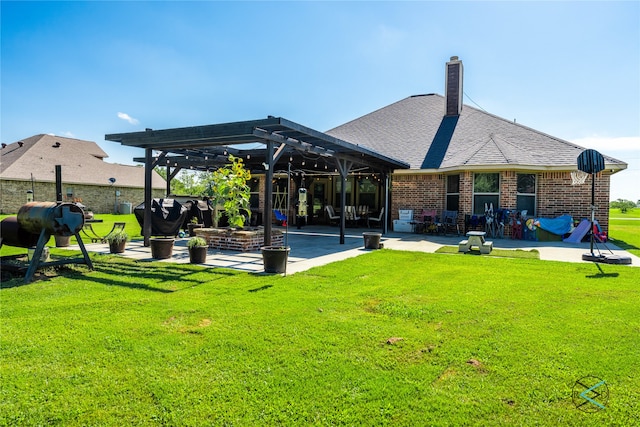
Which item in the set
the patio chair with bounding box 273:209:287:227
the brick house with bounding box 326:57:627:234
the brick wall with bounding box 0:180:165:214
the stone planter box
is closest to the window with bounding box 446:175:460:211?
the brick house with bounding box 326:57:627:234

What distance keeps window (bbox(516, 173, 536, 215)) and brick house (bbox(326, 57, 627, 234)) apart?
3 centimetres

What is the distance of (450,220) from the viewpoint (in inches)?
512

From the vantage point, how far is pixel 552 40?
9258 millimetres

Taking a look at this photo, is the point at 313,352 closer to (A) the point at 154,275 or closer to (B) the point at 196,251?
(A) the point at 154,275

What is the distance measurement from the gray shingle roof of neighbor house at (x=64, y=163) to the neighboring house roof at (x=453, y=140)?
17790 millimetres

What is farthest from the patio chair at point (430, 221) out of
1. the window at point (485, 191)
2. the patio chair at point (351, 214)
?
the patio chair at point (351, 214)

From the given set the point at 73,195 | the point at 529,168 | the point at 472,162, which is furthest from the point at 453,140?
the point at 73,195

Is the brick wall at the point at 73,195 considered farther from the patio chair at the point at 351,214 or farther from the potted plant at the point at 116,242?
the potted plant at the point at 116,242

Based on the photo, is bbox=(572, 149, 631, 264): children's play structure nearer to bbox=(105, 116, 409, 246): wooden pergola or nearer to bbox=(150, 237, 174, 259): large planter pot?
bbox=(105, 116, 409, 246): wooden pergola

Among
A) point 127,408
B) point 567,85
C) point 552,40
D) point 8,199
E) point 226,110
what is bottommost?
point 127,408

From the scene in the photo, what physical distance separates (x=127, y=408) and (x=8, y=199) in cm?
2599

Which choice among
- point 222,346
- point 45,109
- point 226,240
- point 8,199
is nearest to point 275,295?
point 222,346

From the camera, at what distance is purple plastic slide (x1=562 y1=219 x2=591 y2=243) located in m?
11.1

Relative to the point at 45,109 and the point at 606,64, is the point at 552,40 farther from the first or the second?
the point at 45,109
